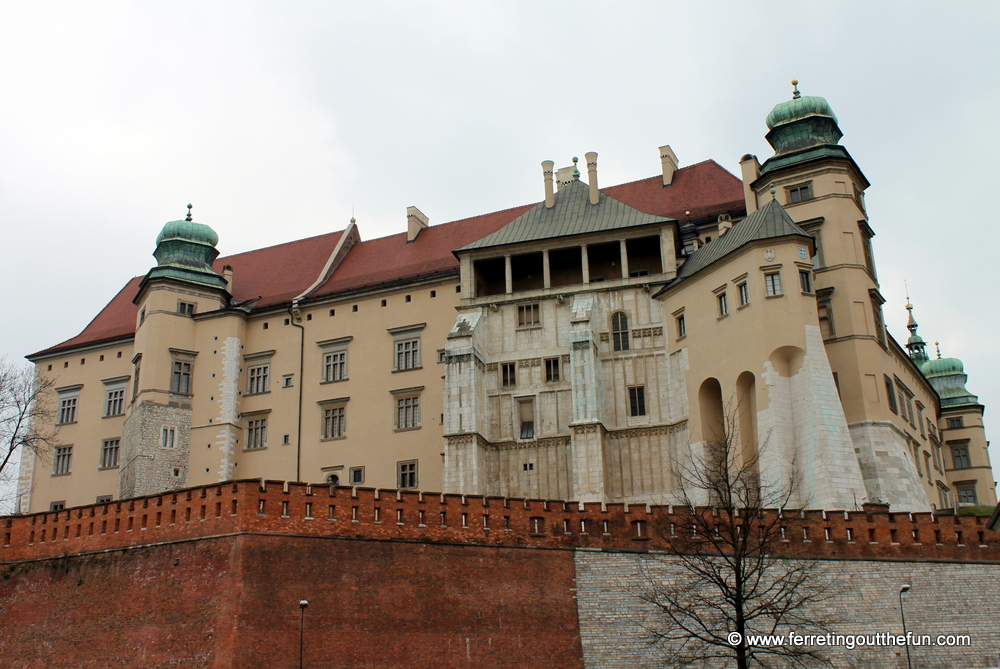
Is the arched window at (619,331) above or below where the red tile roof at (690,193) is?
below

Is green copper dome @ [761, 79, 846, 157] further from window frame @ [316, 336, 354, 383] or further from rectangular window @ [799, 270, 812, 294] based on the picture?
window frame @ [316, 336, 354, 383]

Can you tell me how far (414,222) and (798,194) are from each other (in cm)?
2082

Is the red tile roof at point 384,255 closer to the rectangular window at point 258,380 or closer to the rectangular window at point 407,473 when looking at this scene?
the rectangular window at point 258,380

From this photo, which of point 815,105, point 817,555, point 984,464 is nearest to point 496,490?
point 817,555

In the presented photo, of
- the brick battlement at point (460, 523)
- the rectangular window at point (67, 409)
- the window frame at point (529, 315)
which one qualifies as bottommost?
the brick battlement at point (460, 523)

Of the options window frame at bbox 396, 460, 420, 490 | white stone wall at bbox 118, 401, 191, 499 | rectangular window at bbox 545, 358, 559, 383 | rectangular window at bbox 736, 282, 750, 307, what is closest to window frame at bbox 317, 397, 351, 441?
window frame at bbox 396, 460, 420, 490

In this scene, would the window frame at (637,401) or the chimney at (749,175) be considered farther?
the chimney at (749,175)

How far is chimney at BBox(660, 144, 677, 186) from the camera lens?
51812 millimetres

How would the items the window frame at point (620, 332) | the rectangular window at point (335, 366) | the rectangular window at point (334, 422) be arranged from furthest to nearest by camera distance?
the rectangular window at point (335, 366) → the rectangular window at point (334, 422) → the window frame at point (620, 332)

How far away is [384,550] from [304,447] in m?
20.5

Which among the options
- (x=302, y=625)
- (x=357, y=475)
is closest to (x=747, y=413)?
(x=302, y=625)

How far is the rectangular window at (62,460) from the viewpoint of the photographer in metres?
53.5

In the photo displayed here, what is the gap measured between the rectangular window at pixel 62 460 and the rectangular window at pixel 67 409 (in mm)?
1480

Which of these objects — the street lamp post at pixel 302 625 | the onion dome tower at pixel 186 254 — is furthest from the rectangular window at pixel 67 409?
the street lamp post at pixel 302 625
